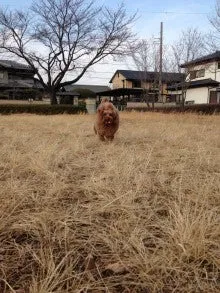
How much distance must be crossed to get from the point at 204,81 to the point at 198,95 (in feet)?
5.28

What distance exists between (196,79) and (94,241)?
37448mm

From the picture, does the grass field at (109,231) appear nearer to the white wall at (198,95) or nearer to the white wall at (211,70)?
the white wall at (211,70)

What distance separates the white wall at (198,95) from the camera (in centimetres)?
3459

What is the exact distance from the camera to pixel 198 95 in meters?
35.6

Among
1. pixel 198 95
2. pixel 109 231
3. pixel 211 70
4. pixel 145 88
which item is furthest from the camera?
pixel 198 95

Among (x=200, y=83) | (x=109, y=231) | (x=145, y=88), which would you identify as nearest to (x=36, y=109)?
(x=145, y=88)

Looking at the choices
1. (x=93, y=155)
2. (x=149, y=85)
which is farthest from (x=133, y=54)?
(x=93, y=155)

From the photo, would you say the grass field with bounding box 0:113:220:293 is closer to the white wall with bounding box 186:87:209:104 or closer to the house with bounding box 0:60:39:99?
the white wall with bounding box 186:87:209:104

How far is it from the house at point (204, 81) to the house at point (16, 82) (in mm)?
16227

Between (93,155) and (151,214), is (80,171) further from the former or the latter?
(151,214)

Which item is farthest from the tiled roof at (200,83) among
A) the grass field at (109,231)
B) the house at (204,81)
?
the grass field at (109,231)

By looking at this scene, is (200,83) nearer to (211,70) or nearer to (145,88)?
(211,70)

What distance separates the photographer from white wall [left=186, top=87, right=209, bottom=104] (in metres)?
34.6

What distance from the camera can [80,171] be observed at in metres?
3.76
